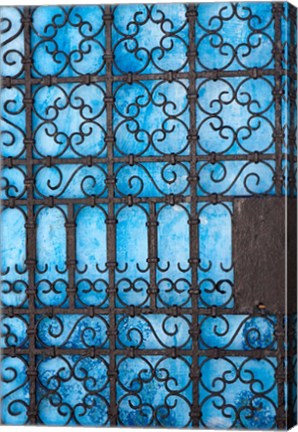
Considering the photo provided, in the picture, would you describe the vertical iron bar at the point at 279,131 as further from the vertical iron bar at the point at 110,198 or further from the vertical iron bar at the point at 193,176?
the vertical iron bar at the point at 110,198

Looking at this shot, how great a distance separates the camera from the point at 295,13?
201 centimetres

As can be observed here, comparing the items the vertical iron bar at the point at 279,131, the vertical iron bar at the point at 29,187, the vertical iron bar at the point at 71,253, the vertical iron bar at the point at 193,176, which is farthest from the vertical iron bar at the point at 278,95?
the vertical iron bar at the point at 29,187

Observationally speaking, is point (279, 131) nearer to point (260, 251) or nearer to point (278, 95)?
point (278, 95)

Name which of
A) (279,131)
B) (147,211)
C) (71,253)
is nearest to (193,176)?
(147,211)

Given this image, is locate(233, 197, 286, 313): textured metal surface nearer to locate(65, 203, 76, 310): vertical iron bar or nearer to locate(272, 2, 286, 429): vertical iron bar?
locate(272, 2, 286, 429): vertical iron bar

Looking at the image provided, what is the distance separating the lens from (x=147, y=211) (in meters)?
2.02

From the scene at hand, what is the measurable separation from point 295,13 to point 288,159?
41 cm

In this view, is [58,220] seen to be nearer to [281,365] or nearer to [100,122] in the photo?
[100,122]

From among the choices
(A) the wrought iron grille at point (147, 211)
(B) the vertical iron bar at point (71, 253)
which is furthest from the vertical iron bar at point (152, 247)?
(B) the vertical iron bar at point (71, 253)

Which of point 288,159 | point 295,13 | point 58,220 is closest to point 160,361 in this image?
point 58,220

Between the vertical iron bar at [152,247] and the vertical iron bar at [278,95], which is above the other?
the vertical iron bar at [278,95]

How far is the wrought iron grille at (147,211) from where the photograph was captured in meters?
1.99

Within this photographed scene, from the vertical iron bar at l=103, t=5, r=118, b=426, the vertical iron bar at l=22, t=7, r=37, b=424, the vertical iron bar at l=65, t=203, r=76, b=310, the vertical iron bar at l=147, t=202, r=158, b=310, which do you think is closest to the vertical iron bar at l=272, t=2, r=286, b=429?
the vertical iron bar at l=147, t=202, r=158, b=310

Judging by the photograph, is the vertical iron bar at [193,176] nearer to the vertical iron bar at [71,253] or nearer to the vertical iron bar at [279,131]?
the vertical iron bar at [279,131]
